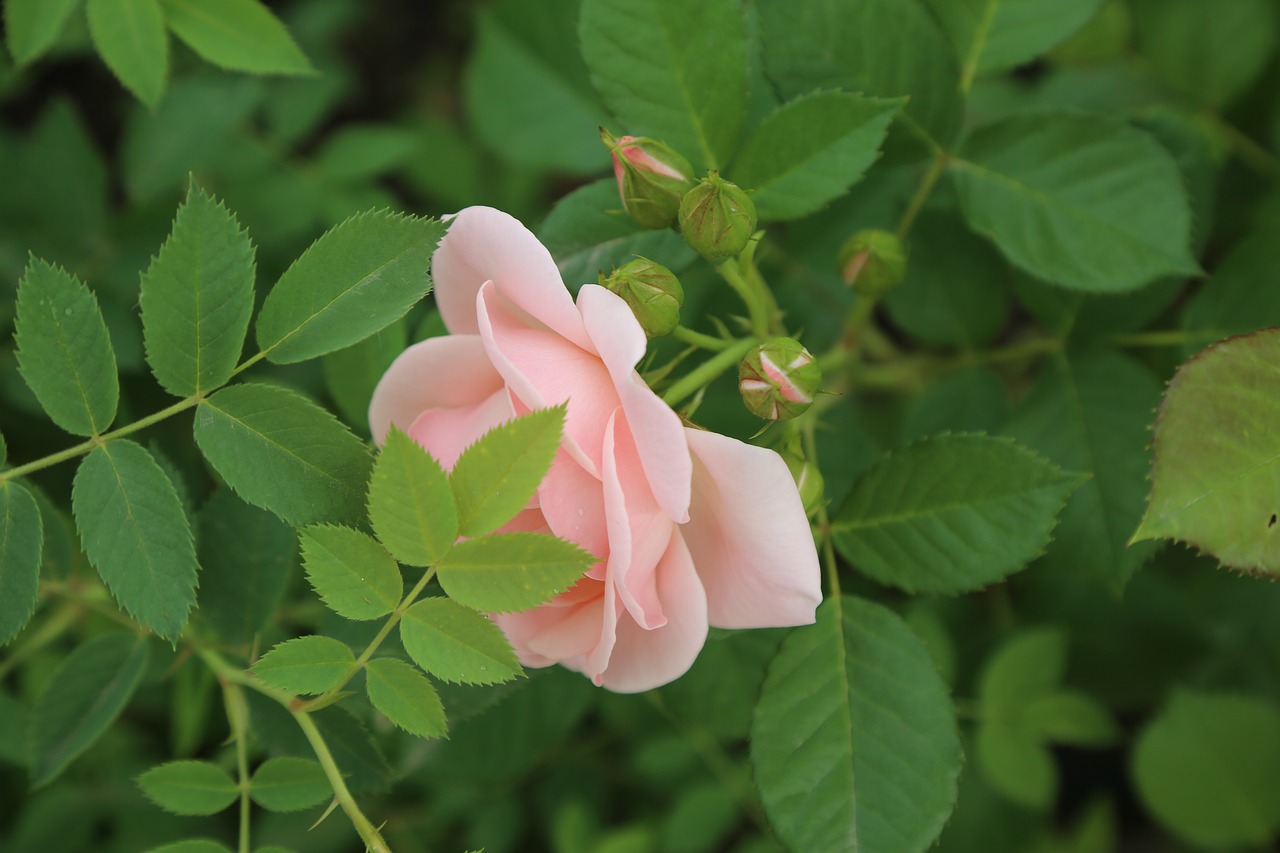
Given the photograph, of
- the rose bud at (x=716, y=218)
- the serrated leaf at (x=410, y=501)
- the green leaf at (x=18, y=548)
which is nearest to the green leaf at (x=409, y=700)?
the serrated leaf at (x=410, y=501)

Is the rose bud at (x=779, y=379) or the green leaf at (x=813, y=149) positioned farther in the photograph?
the green leaf at (x=813, y=149)

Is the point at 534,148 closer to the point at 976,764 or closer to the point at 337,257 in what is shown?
the point at 337,257

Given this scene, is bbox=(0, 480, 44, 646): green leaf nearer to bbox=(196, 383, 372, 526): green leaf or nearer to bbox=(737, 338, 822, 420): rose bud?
bbox=(196, 383, 372, 526): green leaf

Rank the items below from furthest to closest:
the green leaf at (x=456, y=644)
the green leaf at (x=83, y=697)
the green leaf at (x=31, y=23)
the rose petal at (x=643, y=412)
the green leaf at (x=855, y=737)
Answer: the green leaf at (x=31, y=23) < the green leaf at (x=83, y=697) < the green leaf at (x=855, y=737) < the green leaf at (x=456, y=644) < the rose petal at (x=643, y=412)

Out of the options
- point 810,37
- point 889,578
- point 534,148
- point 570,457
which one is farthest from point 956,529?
point 534,148

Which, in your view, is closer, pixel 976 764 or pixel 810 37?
pixel 810 37

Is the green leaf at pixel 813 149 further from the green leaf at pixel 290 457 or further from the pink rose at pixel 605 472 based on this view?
the green leaf at pixel 290 457

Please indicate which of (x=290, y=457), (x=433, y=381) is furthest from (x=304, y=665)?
(x=433, y=381)
